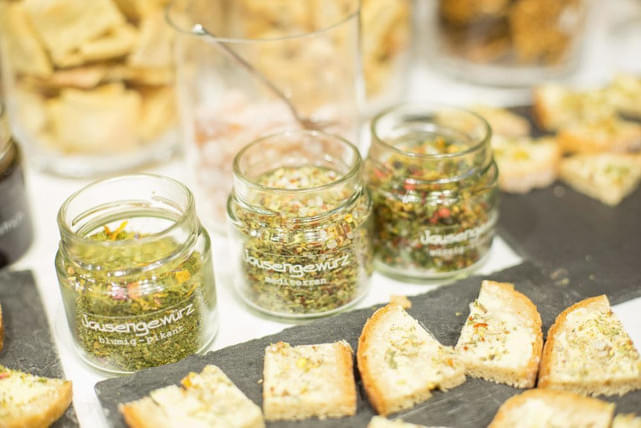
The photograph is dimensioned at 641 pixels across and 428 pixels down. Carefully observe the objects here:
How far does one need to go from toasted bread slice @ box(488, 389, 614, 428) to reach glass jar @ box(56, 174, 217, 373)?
525 mm

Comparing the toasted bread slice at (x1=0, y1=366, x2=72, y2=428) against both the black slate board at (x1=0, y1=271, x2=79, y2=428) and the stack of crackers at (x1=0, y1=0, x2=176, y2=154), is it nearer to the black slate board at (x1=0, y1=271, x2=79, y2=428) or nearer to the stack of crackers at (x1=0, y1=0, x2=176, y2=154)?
the black slate board at (x1=0, y1=271, x2=79, y2=428)

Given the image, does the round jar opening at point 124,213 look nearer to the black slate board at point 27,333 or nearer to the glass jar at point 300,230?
the glass jar at point 300,230

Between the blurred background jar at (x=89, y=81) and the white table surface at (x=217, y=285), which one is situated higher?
the blurred background jar at (x=89, y=81)

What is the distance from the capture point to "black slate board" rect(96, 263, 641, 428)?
1136 mm

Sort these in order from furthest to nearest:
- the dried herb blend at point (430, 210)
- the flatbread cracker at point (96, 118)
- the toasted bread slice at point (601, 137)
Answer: the toasted bread slice at point (601, 137) < the flatbread cracker at point (96, 118) < the dried herb blend at point (430, 210)

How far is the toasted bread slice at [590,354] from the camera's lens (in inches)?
44.9

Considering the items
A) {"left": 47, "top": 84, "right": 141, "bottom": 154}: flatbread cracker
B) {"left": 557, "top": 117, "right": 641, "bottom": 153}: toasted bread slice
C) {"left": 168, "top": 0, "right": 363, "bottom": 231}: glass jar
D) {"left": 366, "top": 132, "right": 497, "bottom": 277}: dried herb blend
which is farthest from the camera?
{"left": 557, "top": 117, "right": 641, "bottom": 153}: toasted bread slice

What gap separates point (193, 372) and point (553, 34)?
4.73 feet

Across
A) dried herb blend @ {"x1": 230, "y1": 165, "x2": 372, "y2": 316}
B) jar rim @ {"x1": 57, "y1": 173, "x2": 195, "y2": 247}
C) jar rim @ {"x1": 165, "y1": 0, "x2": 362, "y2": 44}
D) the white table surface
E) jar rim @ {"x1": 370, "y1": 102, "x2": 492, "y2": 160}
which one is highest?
jar rim @ {"x1": 165, "y1": 0, "x2": 362, "y2": 44}

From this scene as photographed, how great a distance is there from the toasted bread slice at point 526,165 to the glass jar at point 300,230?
527 mm

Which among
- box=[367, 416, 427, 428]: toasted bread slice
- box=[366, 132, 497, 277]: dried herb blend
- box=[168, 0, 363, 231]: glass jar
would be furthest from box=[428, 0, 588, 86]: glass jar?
box=[367, 416, 427, 428]: toasted bread slice

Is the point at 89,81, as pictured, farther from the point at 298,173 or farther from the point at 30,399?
the point at 30,399

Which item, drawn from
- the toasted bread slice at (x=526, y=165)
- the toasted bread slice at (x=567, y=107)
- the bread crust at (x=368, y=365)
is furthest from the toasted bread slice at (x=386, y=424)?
the toasted bread slice at (x=567, y=107)

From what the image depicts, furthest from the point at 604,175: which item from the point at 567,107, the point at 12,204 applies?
the point at 12,204
